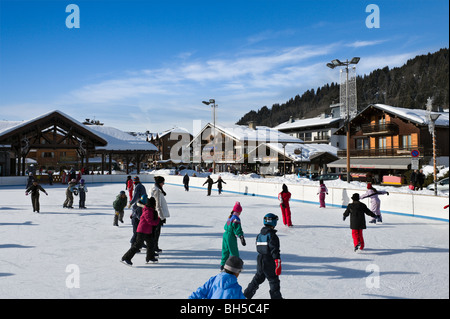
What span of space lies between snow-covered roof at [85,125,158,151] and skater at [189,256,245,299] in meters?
34.9

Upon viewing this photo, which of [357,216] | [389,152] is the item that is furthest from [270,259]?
[389,152]

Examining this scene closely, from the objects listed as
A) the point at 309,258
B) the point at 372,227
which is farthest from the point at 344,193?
the point at 309,258

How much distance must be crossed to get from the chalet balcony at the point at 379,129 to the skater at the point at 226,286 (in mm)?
31243

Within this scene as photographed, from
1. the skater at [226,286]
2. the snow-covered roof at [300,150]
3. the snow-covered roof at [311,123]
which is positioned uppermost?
the snow-covered roof at [311,123]

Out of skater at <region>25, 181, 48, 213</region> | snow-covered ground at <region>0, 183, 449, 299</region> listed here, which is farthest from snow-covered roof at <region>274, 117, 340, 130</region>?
skater at <region>25, 181, 48, 213</region>

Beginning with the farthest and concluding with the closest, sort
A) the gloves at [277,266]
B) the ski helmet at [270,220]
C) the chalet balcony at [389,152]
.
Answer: the chalet balcony at [389,152] → the ski helmet at [270,220] → the gloves at [277,266]

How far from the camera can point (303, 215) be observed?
40.8ft

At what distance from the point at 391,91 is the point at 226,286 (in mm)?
105557

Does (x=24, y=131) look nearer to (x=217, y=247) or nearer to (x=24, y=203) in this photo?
(x=24, y=203)

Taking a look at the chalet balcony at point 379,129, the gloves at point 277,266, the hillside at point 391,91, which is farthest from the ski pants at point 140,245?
the hillside at point 391,91

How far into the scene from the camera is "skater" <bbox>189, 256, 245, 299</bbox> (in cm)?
258

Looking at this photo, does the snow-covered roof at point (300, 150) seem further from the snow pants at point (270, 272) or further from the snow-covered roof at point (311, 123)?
the snow pants at point (270, 272)

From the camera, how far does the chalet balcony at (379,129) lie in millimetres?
30438
